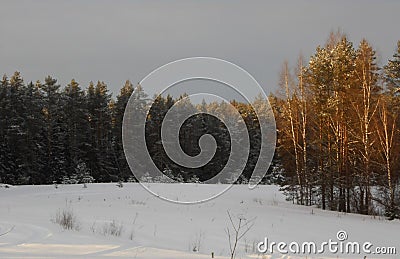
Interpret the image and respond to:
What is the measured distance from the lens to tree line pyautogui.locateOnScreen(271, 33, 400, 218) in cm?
1820

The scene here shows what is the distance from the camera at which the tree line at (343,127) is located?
59.7ft

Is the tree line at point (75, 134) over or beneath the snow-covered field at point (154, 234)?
over

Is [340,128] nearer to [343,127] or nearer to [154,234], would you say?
[343,127]

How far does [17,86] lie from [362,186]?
1409 inches

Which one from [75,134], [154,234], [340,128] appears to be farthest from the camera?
[75,134]

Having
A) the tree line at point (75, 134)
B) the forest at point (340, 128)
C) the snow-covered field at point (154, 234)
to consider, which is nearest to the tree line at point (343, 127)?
the forest at point (340, 128)

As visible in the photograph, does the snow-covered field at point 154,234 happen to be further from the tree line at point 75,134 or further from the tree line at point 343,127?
the tree line at point 75,134

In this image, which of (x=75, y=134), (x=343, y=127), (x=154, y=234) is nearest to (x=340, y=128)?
(x=343, y=127)

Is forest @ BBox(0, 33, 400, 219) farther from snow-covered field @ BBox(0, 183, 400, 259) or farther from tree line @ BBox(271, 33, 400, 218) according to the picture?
snow-covered field @ BBox(0, 183, 400, 259)

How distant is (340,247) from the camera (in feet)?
30.0

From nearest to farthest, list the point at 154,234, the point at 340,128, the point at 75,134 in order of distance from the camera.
→ the point at 154,234
the point at 340,128
the point at 75,134

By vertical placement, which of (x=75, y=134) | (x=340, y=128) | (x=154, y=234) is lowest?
(x=154, y=234)

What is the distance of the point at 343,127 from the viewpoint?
800 inches

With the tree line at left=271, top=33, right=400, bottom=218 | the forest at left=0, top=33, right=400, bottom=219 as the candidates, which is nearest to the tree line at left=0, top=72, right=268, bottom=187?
the forest at left=0, top=33, right=400, bottom=219
